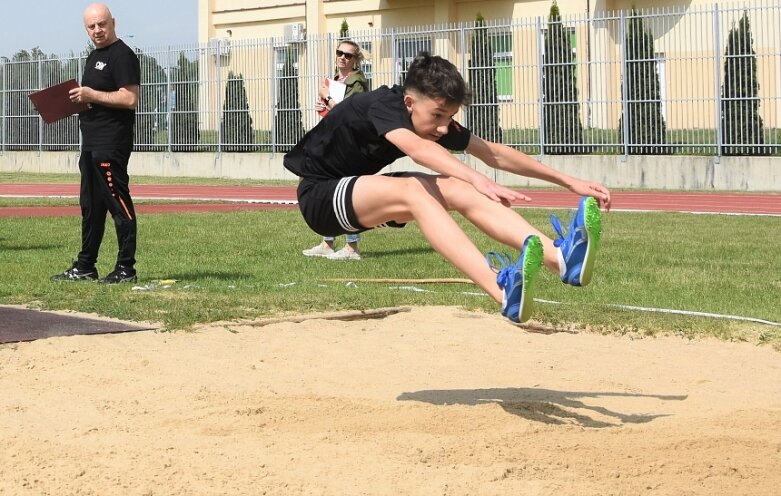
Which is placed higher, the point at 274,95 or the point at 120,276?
the point at 274,95

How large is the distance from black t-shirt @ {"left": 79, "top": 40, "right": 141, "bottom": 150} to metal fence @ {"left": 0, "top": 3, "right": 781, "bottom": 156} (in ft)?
46.2

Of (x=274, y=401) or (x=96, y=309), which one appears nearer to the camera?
(x=274, y=401)

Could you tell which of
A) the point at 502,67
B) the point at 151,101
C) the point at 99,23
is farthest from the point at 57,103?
the point at 151,101

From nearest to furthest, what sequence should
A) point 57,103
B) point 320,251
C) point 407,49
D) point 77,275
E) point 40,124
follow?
point 57,103 < point 77,275 < point 320,251 < point 407,49 < point 40,124

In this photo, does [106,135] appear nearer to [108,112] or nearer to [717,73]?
[108,112]

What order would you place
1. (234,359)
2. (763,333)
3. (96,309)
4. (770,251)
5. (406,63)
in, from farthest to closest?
(406,63), (770,251), (96,309), (763,333), (234,359)

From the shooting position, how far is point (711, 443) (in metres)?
5.03

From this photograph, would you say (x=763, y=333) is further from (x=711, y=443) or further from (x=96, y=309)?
(x=96, y=309)

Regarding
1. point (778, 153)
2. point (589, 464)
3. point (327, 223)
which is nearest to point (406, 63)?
point (778, 153)

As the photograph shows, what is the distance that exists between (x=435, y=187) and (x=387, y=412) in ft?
3.54

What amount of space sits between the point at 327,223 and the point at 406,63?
66.3 feet

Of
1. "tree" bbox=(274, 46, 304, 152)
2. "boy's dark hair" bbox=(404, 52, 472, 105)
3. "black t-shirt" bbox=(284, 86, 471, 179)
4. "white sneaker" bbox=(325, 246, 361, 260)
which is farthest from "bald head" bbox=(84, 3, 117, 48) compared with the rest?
"tree" bbox=(274, 46, 304, 152)

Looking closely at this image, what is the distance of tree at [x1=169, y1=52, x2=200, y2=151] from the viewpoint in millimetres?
29609

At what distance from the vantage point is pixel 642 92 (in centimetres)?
2305
